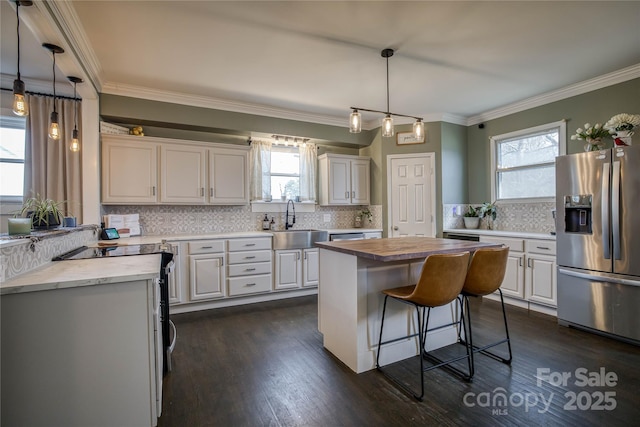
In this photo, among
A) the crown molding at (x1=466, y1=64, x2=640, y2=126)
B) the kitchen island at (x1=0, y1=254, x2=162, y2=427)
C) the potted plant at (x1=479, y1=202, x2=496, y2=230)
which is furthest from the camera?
the potted plant at (x1=479, y1=202, x2=496, y2=230)

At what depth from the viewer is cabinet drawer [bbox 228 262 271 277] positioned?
12.4 ft

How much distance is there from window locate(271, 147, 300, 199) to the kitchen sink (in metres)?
0.87

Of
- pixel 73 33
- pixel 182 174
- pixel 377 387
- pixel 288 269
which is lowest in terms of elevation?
pixel 377 387

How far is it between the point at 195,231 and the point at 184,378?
7.64 feet

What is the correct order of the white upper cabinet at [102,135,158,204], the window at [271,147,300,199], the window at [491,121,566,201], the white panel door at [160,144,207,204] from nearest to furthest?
the white upper cabinet at [102,135,158,204] → the white panel door at [160,144,207,204] → the window at [491,121,566,201] → the window at [271,147,300,199]

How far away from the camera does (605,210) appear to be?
2.75 m

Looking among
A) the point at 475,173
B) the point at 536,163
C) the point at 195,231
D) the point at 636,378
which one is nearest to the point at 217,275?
the point at 195,231

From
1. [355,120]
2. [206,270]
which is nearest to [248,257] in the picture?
[206,270]

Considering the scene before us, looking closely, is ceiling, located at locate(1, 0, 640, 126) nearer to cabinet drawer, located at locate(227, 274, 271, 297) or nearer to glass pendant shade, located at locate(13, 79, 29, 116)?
glass pendant shade, located at locate(13, 79, 29, 116)

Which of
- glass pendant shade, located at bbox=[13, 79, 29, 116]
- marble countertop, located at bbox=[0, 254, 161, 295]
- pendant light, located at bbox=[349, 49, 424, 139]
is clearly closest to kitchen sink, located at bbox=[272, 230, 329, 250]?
pendant light, located at bbox=[349, 49, 424, 139]

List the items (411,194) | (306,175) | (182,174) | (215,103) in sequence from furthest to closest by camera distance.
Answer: (306,175) → (411,194) → (215,103) → (182,174)

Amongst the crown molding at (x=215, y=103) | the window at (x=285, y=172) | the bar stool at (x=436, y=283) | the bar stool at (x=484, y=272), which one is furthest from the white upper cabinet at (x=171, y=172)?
the bar stool at (x=484, y=272)

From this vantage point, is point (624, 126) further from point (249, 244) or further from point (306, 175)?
point (249, 244)

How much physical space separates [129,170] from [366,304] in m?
3.18
